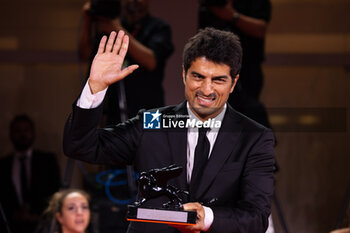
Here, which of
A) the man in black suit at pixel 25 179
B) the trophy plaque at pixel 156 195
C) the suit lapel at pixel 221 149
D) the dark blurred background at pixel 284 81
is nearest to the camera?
the trophy plaque at pixel 156 195

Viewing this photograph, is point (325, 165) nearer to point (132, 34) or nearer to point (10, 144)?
point (132, 34)

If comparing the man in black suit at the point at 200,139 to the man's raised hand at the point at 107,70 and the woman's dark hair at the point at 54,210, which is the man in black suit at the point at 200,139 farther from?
the woman's dark hair at the point at 54,210

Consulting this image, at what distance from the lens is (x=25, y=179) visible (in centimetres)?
270

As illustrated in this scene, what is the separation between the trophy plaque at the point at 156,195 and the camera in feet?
4.00

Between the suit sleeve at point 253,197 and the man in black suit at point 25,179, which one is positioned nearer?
the suit sleeve at point 253,197

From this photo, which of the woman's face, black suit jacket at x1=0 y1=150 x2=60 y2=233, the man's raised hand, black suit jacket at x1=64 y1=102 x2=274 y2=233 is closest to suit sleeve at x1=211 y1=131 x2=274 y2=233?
black suit jacket at x1=64 y1=102 x2=274 y2=233

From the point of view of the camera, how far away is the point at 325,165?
2598 mm

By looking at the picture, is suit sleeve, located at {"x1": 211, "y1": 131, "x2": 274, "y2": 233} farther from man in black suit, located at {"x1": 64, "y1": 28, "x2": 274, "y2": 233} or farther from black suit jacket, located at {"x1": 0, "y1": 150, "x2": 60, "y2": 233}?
black suit jacket, located at {"x1": 0, "y1": 150, "x2": 60, "y2": 233}

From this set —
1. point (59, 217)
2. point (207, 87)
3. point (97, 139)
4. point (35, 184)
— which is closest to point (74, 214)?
point (59, 217)

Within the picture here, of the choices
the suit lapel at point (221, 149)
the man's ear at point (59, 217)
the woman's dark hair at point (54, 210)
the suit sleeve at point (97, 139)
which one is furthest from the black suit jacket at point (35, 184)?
the suit lapel at point (221, 149)

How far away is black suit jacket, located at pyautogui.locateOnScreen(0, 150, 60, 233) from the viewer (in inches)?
102

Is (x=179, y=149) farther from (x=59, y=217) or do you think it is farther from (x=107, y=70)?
(x=59, y=217)

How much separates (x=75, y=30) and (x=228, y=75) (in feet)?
5.90

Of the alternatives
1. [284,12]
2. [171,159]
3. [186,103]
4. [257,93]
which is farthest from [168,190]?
[284,12]
